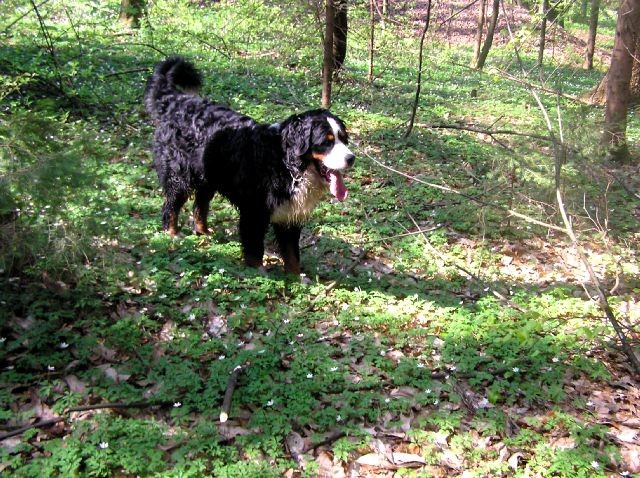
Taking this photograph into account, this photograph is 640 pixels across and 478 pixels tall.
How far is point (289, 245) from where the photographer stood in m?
5.33

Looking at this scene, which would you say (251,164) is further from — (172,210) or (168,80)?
(168,80)

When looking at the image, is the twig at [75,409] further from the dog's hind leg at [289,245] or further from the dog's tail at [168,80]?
the dog's tail at [168,80]

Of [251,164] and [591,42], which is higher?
[591,42]

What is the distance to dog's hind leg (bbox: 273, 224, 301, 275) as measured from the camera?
207 inches

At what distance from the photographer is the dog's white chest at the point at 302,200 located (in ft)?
16.4

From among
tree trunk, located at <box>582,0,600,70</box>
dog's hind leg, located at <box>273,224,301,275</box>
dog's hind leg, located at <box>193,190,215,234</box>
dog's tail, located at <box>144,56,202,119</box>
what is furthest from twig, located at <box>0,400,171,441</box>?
tree trunk, located at <box>582,0,600,70</box>

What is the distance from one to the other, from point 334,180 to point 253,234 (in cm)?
102

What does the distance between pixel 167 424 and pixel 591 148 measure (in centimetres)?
589

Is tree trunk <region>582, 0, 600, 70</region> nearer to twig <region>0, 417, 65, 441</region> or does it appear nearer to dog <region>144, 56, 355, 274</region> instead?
dog <region>144, 56, 355, 274</region>

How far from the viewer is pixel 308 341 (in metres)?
4.25

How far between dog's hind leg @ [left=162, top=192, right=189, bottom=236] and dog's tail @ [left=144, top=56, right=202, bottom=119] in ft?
3.37

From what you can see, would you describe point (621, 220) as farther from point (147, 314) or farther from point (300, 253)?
point (147, 314)

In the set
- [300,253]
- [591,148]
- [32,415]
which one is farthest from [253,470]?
[591,148]

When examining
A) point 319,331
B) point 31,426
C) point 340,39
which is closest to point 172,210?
point 319,331
